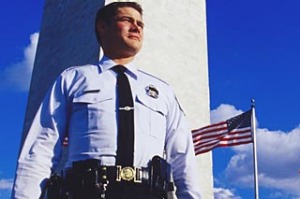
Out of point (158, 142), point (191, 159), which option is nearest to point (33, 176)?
point (158, 142)

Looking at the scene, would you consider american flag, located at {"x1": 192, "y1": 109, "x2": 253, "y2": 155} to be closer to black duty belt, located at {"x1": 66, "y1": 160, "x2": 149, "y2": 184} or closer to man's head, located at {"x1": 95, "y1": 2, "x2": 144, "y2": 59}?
man's head, located at {"x1": 95, "y1": 2, "x2": 144, "y2": 59}

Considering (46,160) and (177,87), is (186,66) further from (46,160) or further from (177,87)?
(46,160)

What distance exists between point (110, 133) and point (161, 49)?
9.25 m

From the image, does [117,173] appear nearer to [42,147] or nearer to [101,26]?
[42,147]

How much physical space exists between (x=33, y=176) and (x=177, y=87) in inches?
369

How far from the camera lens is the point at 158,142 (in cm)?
272

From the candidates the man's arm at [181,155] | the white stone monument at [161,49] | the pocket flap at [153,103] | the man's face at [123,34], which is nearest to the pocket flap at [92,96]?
the pocket flap at [153,103]

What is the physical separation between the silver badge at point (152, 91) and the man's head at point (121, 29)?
22 centimetres

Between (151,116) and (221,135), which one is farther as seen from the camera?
(221,135)

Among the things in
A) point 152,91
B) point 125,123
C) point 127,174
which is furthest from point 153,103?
point 127,174

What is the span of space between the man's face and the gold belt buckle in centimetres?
75

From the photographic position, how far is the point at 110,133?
2557mm

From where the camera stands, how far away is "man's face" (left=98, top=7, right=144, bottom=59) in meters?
2.84

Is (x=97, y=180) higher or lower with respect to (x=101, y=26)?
lower
